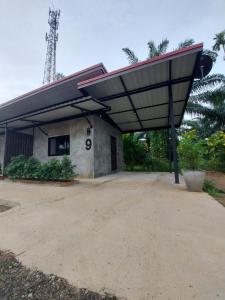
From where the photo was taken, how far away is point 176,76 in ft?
17.2

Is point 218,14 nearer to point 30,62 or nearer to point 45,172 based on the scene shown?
point 45,172

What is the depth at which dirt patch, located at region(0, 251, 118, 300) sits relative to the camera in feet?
3.96

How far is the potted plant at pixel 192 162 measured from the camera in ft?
14.6

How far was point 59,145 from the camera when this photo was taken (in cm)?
839

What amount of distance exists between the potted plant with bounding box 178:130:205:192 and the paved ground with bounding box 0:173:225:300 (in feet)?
3.94

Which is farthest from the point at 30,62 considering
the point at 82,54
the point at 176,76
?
the point at 176,76

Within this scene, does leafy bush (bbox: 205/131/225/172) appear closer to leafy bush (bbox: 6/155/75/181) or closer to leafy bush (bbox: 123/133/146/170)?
leafy bush (bbox: 123/133/146/170)

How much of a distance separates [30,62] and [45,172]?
412 inches

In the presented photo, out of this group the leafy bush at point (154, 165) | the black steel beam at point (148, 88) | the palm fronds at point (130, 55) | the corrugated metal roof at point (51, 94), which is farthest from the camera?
the palm fronds at point (130, 55)

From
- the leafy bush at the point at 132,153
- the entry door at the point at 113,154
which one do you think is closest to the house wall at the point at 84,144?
the entry door at the point at 113,154

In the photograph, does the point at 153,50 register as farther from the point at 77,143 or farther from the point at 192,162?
the point at 192,162

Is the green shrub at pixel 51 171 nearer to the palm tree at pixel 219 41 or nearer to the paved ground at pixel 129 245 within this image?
the paved ground at pixel 129 245

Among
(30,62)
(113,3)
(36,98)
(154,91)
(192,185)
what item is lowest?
(192,185)

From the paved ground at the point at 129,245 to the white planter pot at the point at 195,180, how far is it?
118 cm
